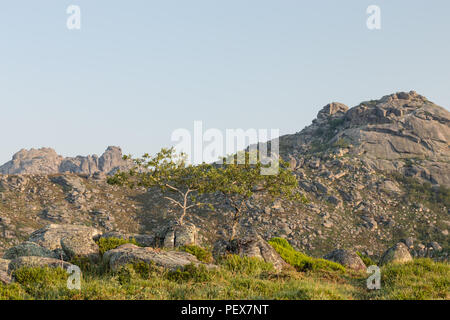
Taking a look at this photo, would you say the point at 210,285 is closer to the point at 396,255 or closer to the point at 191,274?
the point at 191,274

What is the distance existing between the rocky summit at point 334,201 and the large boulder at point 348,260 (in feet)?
52.4

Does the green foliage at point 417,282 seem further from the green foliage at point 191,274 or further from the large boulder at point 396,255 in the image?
the large boulder at point 396,255

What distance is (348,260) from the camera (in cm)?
2942

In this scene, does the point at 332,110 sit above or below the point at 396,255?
above

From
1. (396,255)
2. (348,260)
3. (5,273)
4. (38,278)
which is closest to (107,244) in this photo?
(5,273)

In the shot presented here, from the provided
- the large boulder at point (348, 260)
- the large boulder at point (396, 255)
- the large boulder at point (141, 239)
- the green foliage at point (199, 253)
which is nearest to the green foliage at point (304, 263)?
the large boulder at point (348, 260)

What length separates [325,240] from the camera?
A: 178 ft

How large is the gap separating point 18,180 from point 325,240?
2089 inches

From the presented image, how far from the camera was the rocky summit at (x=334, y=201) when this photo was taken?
5487 centimetres

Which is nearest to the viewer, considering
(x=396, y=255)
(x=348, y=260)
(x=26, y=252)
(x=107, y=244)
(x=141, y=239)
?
(x=26, y=252)

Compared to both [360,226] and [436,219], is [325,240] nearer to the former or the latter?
[360,226]

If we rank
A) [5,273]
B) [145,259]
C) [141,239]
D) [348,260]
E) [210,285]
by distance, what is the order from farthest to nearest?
[348,260] → [141,239] → [145,259] → [5,273] → [210,285]

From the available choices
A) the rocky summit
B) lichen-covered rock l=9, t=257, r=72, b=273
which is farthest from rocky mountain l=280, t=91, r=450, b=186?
lichen-covered rock l=9, t=257, r=72, b=273

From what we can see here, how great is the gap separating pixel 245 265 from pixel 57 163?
191m
